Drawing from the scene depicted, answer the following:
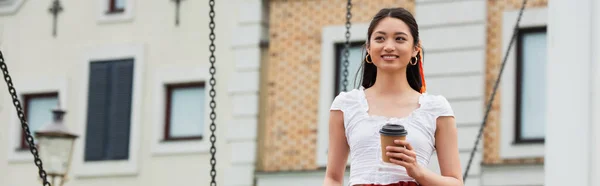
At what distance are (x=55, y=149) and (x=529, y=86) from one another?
656 centimetres

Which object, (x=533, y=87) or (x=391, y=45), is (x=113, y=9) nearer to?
(x=533, y=87)

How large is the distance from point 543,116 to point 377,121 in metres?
13.6

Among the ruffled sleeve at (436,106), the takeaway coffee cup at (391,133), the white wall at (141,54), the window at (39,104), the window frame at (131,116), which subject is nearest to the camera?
the takeaway coffee cup at (391,133)

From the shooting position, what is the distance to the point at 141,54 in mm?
21000

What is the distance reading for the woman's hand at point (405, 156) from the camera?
4.50 meters

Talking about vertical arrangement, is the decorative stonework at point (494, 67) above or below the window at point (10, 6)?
below

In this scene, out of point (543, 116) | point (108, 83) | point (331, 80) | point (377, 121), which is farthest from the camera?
point (108, 83)

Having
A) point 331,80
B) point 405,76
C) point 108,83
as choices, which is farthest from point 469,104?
point 405,76

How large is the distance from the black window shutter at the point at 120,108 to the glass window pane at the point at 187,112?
632mm

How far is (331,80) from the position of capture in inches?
779

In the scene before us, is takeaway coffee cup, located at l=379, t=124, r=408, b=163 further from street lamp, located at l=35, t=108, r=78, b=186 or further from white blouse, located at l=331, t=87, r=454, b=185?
street lamp, located at l=35, t=108, r=78, b=186

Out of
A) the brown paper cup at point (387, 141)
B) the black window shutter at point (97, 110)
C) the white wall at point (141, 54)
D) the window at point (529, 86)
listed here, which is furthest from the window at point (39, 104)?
the brown paper cup at point (387, 141)

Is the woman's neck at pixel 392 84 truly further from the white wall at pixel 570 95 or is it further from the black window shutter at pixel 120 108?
the black window shutter at pixel 120 108

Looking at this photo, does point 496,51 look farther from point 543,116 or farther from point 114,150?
point 114,150
